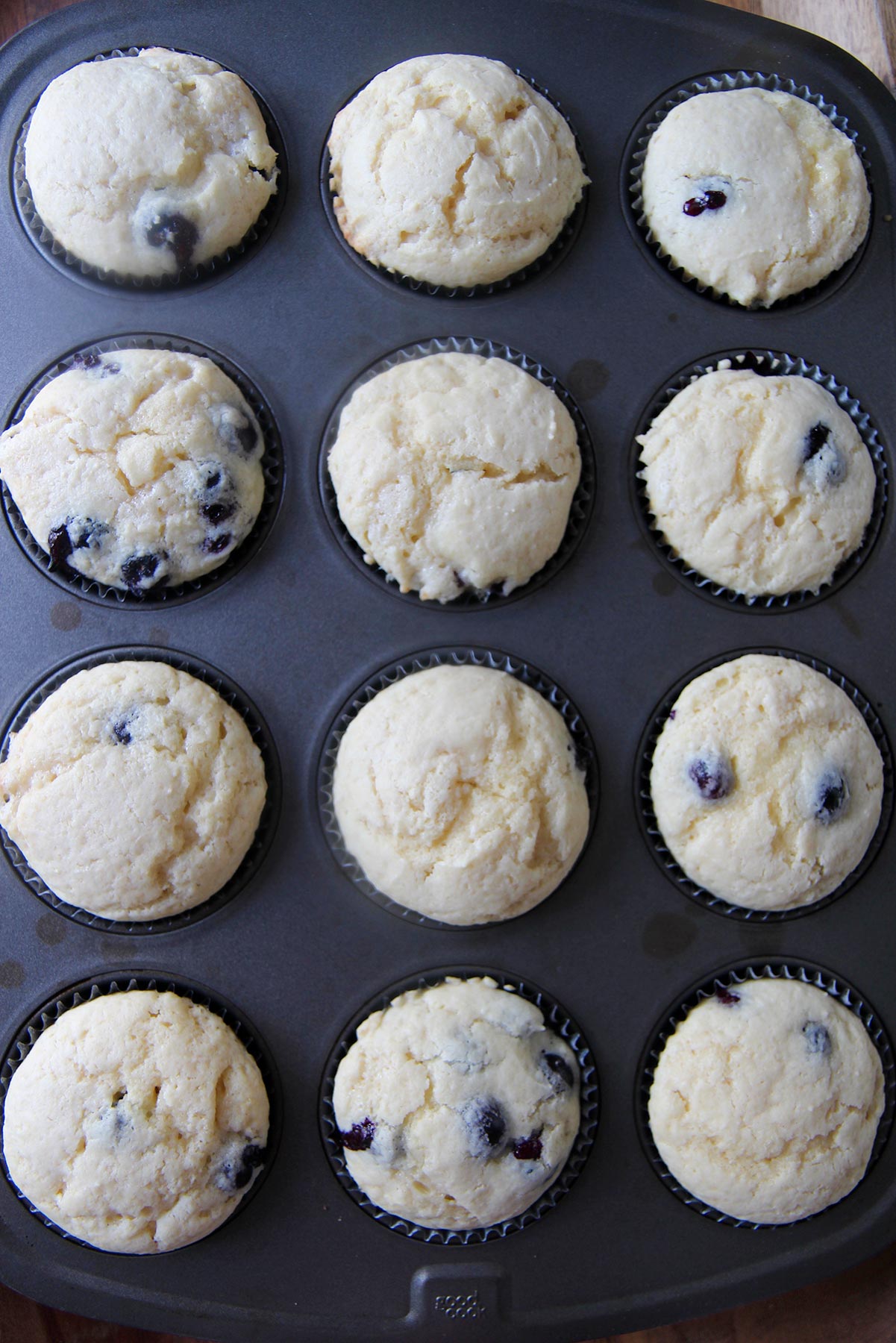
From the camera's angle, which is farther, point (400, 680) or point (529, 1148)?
point (400, 680)

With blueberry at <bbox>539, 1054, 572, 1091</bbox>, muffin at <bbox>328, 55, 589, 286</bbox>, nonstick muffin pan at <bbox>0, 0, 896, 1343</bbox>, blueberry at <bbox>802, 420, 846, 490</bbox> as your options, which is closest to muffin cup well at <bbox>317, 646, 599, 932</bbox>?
nonstick muffin pan at <bbox>0, 0, 896, 1343</bbox>

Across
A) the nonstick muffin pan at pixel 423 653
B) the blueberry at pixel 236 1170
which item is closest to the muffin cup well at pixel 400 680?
the nonstick muffin pan at pixel 423 653

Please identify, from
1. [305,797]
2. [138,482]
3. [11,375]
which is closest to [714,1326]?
[305,797]

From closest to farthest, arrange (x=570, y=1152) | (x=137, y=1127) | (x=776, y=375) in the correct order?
(x=137, y=1127) → (x=570, y=1152) → (x=776, y=375)

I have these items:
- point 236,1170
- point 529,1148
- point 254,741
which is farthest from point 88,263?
point 529,1148

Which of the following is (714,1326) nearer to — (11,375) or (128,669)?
(128,669)

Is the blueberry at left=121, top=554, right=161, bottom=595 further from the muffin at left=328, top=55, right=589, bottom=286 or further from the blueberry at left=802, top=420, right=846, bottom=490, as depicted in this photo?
the blueberry at left=802, top=420, right=846, bottom=490

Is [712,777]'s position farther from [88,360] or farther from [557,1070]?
[88,360]
